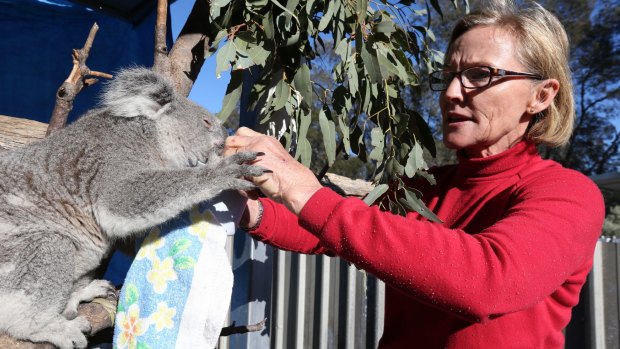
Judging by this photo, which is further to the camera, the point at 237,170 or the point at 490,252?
the point at 237,170

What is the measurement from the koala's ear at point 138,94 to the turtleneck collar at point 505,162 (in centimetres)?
96

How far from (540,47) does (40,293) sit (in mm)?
1488

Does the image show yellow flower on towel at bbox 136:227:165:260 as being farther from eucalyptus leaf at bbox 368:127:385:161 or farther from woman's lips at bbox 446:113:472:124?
woman's lips at bbox 446:113:472:124

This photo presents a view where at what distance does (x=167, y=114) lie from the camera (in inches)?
69.3

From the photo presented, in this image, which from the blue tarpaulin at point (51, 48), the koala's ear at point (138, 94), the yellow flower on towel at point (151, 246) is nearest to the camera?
the yellow flower on towel at point (151, 246)

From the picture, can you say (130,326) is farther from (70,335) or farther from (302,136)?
(302,136)

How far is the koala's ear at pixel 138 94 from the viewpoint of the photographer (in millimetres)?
1611

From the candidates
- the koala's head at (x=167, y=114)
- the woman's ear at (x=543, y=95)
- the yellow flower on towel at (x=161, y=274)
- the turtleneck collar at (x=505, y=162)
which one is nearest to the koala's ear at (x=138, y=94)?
the koala's head at (x=167, y=114)

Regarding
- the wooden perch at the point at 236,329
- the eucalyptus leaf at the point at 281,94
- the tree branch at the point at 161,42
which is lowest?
the wooden perch at the point at 236,329

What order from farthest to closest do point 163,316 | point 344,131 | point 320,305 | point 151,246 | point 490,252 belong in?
1. point 320,305
2. point 344,131
3. point 151,246
4. point 163,316
5. point 490,252

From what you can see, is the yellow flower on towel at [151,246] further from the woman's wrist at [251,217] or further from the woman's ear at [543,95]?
the woman's ear at [543,95]

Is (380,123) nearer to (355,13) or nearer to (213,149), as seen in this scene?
(355,13)

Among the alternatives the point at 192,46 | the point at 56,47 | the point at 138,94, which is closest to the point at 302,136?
the point at 192,46

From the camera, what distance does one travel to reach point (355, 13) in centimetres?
152
